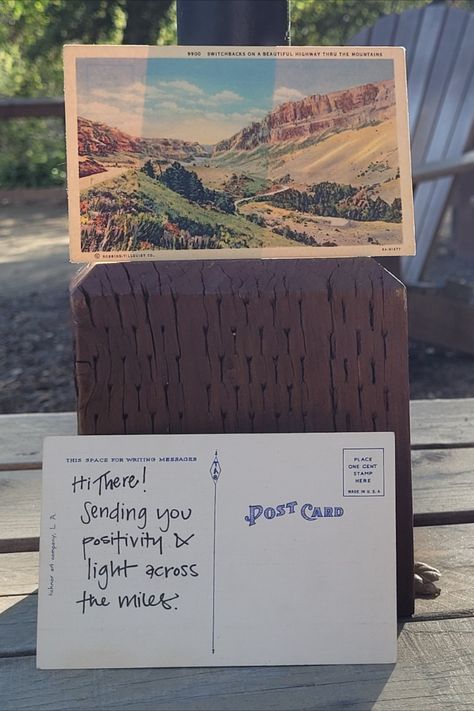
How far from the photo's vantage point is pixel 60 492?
3.82 feet

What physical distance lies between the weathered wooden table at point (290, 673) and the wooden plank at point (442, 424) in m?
0.29

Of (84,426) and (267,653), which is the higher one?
(84,426)

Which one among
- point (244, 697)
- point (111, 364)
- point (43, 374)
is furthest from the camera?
point (43, 374)

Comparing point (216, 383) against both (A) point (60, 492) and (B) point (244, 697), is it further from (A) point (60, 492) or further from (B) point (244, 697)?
(B) point (244, 697)

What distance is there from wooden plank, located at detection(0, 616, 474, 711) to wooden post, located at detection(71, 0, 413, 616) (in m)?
0.30

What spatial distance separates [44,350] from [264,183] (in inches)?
131

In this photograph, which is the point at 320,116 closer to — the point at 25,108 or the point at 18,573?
the point at 18,573

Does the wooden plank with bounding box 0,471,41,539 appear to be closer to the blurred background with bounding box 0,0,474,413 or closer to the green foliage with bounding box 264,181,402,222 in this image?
the green foliage with bounding box 264,181,402,222

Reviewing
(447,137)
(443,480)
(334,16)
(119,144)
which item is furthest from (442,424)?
(334,16)

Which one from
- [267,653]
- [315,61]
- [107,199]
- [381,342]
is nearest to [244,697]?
[267,653]

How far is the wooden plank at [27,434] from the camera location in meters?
1.77

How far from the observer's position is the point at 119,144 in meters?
1.16

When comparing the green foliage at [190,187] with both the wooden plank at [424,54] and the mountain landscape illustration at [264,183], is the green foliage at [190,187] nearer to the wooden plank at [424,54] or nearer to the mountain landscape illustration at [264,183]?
the mountain landscape illustration at [264,183]

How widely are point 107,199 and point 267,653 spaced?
601 mm
